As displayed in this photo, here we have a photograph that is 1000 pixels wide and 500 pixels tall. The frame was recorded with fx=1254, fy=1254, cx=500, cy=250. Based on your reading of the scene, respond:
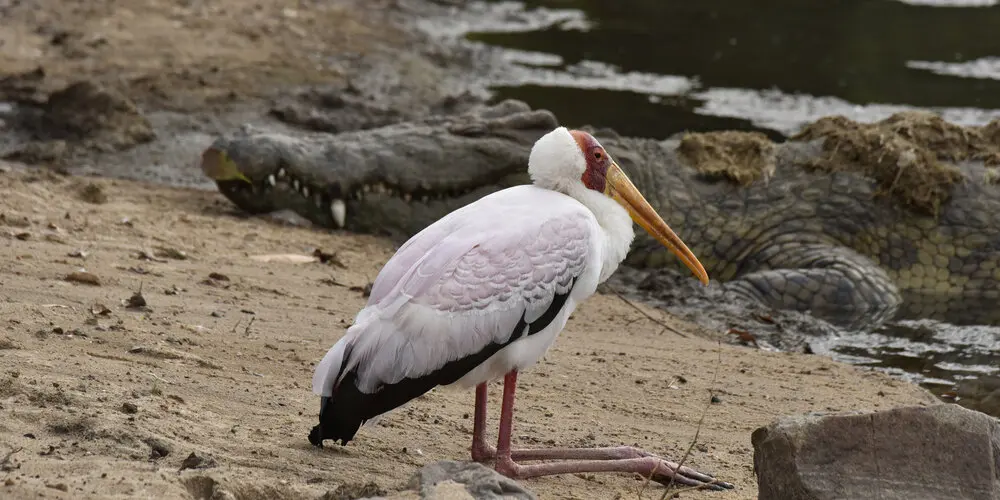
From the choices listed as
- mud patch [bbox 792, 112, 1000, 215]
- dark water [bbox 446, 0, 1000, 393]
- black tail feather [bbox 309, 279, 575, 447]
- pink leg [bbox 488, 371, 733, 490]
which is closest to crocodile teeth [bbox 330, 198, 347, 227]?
mud patch [bbox 792, 112, 1000, 215]

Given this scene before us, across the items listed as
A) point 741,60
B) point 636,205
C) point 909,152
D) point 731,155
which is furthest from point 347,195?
point 741,60

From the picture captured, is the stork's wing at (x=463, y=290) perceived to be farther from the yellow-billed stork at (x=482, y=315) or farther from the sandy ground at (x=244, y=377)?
the sandy ground at (x=244, y=377)

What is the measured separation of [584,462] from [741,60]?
33.0 feet

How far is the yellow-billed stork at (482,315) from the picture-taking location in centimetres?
346

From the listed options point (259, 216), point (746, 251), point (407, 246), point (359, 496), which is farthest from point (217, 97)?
point (359, 496)

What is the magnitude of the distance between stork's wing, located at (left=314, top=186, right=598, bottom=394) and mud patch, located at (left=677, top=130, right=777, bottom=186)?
15.8 feet

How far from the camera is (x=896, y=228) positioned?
8.20m

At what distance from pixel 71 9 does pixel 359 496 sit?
1047cm

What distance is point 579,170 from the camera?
3908 millimetres

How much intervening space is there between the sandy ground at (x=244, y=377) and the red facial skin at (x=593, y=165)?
894mm

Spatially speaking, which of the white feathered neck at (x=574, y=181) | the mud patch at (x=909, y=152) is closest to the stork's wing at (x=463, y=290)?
the white feathered neck at (x=574, y=181)

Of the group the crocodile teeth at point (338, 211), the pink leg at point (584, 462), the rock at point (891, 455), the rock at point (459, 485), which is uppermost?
the rock at point (891, 455)

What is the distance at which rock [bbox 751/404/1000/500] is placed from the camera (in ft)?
10.6

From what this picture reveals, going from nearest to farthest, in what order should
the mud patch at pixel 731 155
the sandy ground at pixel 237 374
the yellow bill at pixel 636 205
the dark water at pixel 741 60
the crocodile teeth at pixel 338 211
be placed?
the sandy ground at pixel 237 374, the yellow bill at pixel 636 205, the crocodile teeth at pixel 338 211, the mud patch at pixel 731 155, the dark water at pixel 741 60
